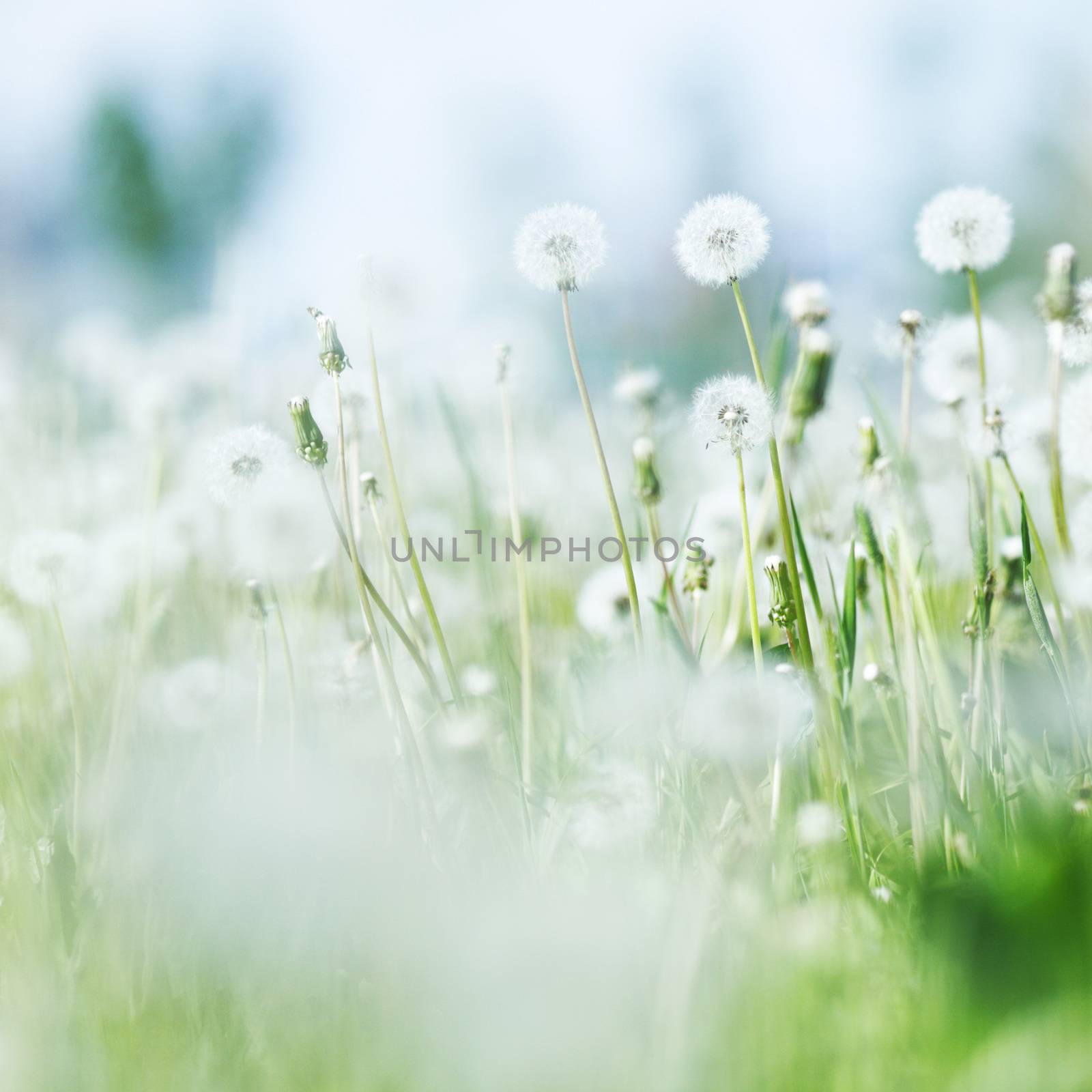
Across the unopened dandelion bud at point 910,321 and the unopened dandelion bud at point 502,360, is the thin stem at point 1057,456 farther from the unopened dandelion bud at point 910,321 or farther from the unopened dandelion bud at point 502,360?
the unopened dandelion bud at point 502,360

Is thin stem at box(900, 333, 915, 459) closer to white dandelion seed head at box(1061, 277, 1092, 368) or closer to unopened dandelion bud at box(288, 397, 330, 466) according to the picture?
white dandelion seed head at box(1061, 277, 1092, 368)

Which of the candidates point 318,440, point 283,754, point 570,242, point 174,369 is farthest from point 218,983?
point 174,369

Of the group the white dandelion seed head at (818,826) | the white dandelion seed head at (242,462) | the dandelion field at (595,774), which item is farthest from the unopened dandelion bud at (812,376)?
the white dandelion seed head at (242,462)

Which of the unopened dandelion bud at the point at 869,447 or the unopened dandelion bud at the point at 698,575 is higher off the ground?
the unopened dandelion bud at the point at 869,447

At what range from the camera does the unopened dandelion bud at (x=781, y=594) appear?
0.82 metres

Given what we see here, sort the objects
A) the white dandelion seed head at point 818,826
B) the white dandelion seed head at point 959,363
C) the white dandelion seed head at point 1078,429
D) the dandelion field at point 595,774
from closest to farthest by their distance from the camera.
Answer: the dandelion field at point 595,774 < the white dandelion seed head at point 818,826 < the white dandelion seed head at point 1078,429 < the white dandelion seed head at point 959,363

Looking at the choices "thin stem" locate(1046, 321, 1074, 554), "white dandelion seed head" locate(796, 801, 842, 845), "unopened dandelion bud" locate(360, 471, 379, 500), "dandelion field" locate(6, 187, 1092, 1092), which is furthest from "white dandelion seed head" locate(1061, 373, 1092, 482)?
"unopened dandelion bud" locate(360, 471, 379, 500)

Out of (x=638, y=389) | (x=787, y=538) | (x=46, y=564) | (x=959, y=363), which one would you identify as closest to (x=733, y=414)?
(x=787, y=538)

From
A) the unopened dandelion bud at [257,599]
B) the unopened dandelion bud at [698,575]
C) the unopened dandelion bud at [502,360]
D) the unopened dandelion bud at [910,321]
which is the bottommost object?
the unopened dandelion bud at [698,575]

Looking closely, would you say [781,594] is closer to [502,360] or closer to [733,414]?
[733,414]

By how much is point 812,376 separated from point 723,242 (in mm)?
194

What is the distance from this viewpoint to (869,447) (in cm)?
92

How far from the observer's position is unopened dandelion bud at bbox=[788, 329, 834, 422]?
0.99 m

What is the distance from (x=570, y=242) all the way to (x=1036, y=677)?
0.63m
